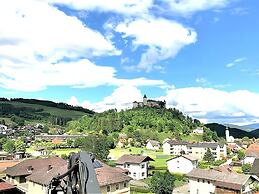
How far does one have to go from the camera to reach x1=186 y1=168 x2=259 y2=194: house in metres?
39.9

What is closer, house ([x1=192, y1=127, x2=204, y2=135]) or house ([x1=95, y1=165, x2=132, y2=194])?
house ([x1=95, y1=165, x2=132, y2=194])

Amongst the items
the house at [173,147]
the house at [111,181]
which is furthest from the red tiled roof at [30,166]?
the house at [173,147]

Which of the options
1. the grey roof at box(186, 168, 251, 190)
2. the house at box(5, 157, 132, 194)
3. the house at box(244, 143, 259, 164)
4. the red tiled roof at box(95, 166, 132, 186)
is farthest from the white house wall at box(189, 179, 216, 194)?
the house at box(244, 143, 259, 164)

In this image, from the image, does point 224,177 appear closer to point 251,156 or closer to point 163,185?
point 163,185

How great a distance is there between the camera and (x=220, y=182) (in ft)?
136

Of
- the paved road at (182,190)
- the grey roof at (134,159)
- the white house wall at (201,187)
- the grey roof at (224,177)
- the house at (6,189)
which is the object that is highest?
the grey roof at (134,159)

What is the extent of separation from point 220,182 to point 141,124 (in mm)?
122523

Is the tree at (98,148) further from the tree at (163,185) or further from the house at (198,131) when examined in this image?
the house at (198,131)

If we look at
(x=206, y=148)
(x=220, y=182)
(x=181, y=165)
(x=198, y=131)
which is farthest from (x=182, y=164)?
(x=198, y=131)

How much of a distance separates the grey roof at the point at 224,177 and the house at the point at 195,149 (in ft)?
184

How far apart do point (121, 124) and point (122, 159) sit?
93096 mm

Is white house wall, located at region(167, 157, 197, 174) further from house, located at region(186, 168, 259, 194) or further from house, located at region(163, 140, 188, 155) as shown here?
house, located at region(163, 140, 188, 155)

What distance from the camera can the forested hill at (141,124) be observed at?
493ft

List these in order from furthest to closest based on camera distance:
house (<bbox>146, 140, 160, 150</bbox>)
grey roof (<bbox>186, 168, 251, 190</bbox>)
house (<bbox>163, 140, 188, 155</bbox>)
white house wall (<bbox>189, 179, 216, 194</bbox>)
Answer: house (<bbox>146, 140, 160, 150</bbox>)
house (<bbox>163, 140, 188, 155</bbox>)
white house wall (<bbox>189, 179, 216, 194</bbox>)
grey roof (<bbox>186, 168, 251, 190</bbox>)
